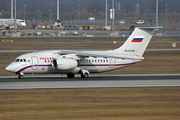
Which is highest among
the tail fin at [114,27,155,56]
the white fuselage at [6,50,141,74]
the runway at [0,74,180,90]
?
the tail fin at [114,27,155,56]

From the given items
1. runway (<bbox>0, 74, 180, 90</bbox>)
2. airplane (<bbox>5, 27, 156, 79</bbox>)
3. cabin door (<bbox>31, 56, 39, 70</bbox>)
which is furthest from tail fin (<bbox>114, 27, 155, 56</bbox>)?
cabin door (<bbox>31, 56, 39, 70</bbox>)

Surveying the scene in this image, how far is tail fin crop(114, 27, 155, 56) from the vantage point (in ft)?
167

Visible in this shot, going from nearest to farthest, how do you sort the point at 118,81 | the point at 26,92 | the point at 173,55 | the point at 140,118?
the point at 140,118 → the point at 26,92 → the point at 118,81 → the point at 173,55

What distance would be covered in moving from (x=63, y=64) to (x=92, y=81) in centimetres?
304

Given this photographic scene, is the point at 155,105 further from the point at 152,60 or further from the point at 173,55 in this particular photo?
the point at 173,55

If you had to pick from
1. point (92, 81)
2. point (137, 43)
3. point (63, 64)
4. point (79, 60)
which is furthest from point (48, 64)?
point (137, 43)

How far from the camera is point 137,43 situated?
5100 cm

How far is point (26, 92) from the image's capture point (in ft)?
128

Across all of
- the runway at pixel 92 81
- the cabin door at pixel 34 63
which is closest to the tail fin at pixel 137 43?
the runway at pixel 92 81

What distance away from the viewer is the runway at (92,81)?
4288cm

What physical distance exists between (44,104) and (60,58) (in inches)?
604

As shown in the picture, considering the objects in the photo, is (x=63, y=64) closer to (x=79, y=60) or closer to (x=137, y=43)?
(x=79, y=60)

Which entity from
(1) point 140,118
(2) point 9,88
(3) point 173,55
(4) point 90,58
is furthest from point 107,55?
(3) point 173,55

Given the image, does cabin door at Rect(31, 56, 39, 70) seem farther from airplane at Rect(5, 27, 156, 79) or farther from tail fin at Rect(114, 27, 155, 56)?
tail fin at Rect(114, 27, 155, 56)
